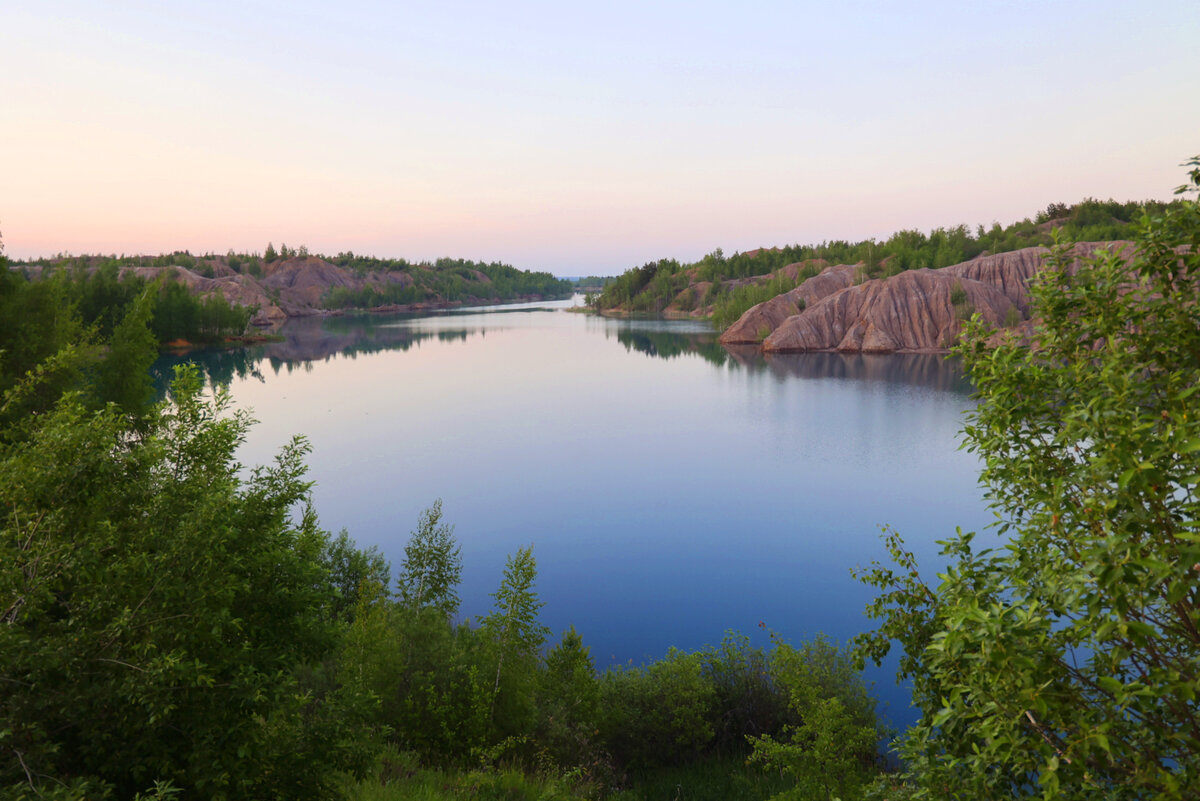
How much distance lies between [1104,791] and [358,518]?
115 ft

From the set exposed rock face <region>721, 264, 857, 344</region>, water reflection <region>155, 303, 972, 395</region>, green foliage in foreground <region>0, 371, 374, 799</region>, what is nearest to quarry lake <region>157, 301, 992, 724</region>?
water reflection <region>155, 303, 972, 395</region>

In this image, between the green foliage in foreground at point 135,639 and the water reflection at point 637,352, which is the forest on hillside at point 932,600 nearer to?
the green foliage in foreground at point 135,639

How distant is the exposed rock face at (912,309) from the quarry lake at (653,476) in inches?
416

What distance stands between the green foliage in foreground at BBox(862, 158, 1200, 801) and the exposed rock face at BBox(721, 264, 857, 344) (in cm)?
10918

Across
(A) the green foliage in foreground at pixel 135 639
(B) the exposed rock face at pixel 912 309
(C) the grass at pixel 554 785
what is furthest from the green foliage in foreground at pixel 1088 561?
(B) the exposed rock face at pixel 912 309

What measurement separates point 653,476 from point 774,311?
264 feet

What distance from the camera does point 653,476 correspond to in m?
43.1

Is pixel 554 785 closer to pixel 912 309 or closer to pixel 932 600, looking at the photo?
pixel 932 600

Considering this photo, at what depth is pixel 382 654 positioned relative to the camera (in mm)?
15172

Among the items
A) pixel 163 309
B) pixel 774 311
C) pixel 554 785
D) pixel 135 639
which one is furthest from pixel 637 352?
pixel 135 639

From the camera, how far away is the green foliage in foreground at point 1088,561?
16.0 feet

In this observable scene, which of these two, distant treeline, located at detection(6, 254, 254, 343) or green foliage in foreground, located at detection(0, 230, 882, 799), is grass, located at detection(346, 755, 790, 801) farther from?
distant treeline, located at detection(6, 254, 254, 343)

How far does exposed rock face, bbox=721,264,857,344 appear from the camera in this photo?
114500mm

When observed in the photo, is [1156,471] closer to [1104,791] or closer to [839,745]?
[1104,791]
